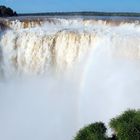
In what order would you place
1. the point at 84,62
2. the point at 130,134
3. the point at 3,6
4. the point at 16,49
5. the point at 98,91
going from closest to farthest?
the point at 130,134, the point at 98,91, the point at 84,62, the point at 16,49, the point at 3,6

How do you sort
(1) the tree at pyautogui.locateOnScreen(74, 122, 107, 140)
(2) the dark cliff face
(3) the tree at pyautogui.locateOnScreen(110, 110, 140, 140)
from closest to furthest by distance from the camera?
1. (3) the tree at pyautogui.locateOnScreen(110, 110, 140, 140)
2. (1) the tree at pyautogui.locateOnScreen(74, 122, 107, 140)
3. (2) the dark cliff face

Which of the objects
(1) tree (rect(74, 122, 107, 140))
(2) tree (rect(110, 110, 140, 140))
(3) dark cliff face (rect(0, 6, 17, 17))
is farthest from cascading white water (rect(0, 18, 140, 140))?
(3) dark cliff face (rect(0, 6, 17, 17))

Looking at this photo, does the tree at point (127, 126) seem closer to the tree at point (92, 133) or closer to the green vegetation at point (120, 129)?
the green vegetation at point (120, 129)

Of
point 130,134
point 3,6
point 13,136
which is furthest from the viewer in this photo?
point 3,6

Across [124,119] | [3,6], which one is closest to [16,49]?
[124,119]

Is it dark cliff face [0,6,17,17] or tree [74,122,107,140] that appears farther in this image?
dark cliff face [0,6,17,17]

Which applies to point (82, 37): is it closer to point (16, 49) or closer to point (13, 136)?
point (16, 49)

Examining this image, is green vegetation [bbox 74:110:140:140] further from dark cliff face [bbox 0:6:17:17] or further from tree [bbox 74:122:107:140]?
dark cliff face [bbox 0:6:17:17]

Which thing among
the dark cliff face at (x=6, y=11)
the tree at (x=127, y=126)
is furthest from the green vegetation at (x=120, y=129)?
the dark cliff face at (x=6, y=11)
